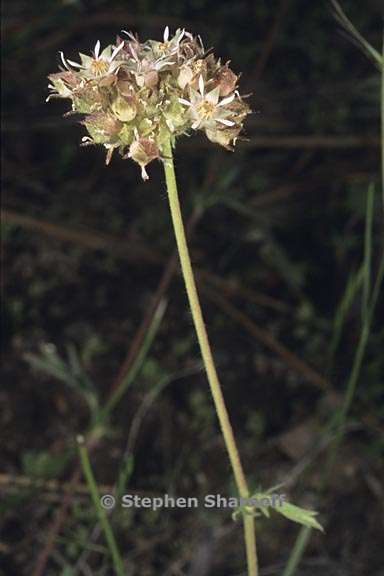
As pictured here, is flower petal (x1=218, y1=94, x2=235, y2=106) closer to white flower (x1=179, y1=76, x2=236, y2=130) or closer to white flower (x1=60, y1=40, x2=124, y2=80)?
white flower (x1=179, y1=76, x2=236, y2=130)

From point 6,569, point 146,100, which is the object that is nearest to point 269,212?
point 6,569

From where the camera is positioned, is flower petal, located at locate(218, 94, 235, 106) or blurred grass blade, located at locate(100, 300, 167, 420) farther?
blurred grass blade, located at locate(100, 300, 167, 420)

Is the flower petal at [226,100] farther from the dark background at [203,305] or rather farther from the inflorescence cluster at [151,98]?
the dark background at [203,305]

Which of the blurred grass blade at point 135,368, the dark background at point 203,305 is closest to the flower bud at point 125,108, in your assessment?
the blurred grass blade at point 135,368

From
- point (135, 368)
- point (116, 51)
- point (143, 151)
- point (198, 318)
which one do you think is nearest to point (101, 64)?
point (116, 51)

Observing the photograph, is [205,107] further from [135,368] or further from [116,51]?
[135,368]

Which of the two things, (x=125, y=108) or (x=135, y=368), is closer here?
(x=125, y=108)

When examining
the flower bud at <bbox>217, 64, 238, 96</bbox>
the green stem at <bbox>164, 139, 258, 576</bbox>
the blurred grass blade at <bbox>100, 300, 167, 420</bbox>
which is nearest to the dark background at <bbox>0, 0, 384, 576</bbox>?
the blurred grass blade at <bbox>100, 300, 167, 420</bbox>
